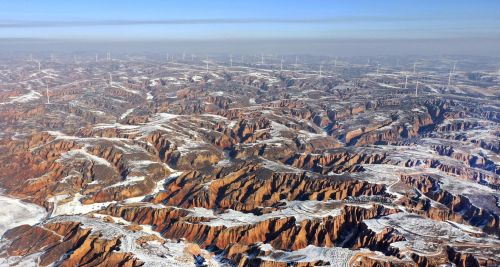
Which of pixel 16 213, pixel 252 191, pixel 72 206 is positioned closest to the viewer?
pixel 16 213

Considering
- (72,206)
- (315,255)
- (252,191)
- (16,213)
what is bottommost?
(16,213)

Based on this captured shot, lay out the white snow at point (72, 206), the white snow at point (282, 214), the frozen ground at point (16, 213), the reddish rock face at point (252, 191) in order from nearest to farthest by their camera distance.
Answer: the reddish rock face at point (252, 191), the white snow at point (282, 214), the frozen ground at point (16, 213), the white snow at point (72, 206)

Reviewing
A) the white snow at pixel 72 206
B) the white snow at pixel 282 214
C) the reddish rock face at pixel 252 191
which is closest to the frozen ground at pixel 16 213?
the reddish rock face at pixel 252 191

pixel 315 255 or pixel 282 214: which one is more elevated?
pixel 315 255

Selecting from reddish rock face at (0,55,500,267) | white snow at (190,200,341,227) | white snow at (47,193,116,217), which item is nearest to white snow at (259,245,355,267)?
reddish rock face at (0,55,500,267)

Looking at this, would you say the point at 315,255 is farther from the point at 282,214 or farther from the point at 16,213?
the point at 16,213

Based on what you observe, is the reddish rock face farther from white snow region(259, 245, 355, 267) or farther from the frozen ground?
the frozen ground

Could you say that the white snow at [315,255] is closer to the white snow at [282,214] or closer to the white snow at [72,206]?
the white snow at [282,214]

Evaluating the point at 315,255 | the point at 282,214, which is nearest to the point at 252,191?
the point at 282,214

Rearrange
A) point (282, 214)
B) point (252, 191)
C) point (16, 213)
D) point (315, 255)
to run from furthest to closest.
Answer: point (252, 191), point (16, 213), point (282, 214), point (315, 255)
